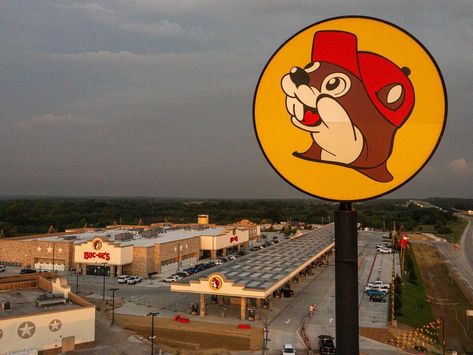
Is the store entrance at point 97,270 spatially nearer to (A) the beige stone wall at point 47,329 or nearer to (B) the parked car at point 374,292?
(A) the beige stone wall at point 47,329

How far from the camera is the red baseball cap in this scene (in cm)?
580

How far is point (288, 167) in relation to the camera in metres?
6.16

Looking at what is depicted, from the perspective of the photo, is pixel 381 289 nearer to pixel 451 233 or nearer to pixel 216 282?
pixel 216 282

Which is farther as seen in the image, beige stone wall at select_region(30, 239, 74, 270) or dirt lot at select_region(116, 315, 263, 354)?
beige stone wall at select_region(30, 239, 74, 270)

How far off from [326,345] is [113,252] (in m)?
33.9

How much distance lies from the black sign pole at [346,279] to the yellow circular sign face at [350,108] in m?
0.39

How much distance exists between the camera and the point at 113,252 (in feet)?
180

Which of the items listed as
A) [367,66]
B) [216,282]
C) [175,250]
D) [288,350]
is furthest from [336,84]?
[175,250]

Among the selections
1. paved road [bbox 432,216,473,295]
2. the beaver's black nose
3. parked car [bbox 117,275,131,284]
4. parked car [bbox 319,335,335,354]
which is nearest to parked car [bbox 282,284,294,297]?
parked car [bbox 319,335,335,354]

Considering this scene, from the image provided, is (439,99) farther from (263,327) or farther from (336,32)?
(263,327)

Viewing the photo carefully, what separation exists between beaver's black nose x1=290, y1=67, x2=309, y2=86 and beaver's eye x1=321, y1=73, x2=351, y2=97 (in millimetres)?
265

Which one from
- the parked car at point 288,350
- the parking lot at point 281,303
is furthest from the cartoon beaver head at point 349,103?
the parking lot at point 281,303

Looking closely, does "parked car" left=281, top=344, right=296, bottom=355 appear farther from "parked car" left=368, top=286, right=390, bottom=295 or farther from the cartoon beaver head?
the cartoon beaver head

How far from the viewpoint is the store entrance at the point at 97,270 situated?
5619cm
